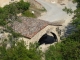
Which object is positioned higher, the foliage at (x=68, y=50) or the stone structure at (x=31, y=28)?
the stone structure at (x=31, y=28)

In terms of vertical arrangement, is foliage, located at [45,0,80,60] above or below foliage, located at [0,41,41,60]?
above

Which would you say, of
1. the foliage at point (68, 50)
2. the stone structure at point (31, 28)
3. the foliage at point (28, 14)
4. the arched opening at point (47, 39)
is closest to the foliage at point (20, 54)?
the foliage at point (68, 50)

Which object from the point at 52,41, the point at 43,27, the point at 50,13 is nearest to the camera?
the point at 43,27

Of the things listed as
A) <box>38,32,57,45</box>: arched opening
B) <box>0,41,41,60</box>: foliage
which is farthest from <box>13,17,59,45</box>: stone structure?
<box>0,41,41,60</box>: foliage

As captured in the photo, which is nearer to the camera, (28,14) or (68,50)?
(68,50)

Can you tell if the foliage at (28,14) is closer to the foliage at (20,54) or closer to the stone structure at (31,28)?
the stone structure at (31,28)

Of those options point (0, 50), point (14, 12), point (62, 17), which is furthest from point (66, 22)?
point (0, 50)

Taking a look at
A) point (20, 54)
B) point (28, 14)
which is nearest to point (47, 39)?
point (28, 14)

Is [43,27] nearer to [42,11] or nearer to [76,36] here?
[76,36]

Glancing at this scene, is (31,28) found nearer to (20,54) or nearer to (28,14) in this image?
(20,54)

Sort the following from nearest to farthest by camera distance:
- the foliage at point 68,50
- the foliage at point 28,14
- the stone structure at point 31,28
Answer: the foliage at point 68,50 < the stone structure at point 31,28 < the foliage at point 28,14

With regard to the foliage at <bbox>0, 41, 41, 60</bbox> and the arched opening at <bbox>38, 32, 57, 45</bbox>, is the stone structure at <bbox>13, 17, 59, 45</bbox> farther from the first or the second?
the foliage at <bbox>0, 41, 41, 60</bbox>
